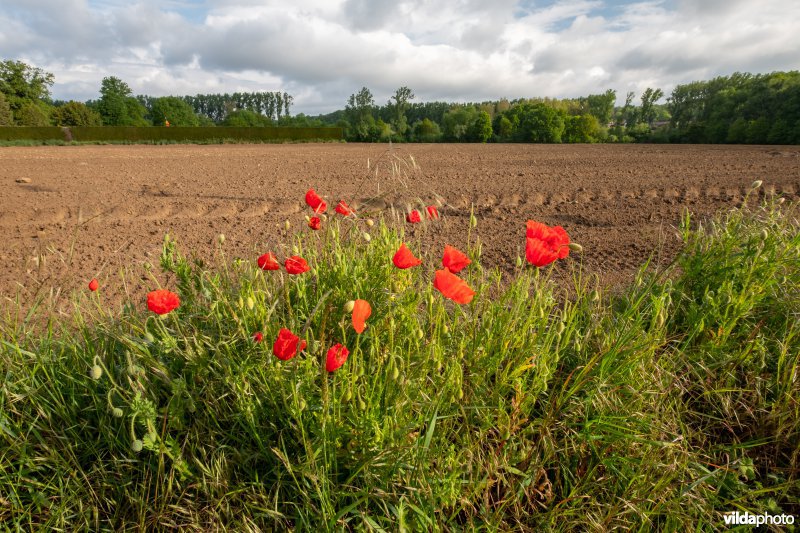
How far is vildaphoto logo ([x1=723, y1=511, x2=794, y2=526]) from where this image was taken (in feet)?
4.87

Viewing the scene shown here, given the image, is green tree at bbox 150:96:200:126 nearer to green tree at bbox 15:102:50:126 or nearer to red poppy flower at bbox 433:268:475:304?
green tree at bbox 15:102:50:126

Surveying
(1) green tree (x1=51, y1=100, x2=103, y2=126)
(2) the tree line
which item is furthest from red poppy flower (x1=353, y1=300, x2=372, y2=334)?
(1) green tree (x1=51, y1=100, x2=103, y2=126)

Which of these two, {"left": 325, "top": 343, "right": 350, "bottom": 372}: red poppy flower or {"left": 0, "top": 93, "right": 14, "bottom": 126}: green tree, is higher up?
{"left": 0, "top": 93, "right": 14, "bottom": 126}: green tree

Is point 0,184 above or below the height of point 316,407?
above

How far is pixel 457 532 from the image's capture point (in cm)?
139

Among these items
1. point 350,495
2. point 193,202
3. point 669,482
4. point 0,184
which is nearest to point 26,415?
point 350,495

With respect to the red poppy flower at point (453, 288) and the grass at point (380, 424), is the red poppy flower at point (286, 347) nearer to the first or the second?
the grass at point (380, 424)

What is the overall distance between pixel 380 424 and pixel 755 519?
4.65ft

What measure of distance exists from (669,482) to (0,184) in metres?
11.1

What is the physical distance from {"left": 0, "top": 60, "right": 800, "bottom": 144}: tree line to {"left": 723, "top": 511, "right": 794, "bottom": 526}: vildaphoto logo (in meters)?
16.3

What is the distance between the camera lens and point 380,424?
1.41 metres

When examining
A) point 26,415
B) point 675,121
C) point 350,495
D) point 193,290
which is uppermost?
point 675,121

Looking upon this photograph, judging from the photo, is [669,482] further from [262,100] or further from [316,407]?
[262,100]

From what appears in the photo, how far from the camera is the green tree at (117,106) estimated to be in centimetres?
5434
